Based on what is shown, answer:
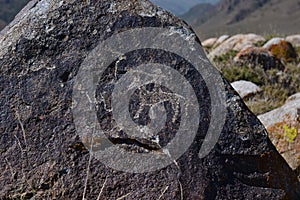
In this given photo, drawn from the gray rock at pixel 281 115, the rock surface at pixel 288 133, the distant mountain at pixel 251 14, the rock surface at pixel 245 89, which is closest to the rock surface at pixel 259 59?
the rock surface at pixel 245 89

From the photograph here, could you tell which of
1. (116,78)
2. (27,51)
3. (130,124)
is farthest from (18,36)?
(130,124)

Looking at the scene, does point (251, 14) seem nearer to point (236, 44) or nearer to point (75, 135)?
point (236, 44)

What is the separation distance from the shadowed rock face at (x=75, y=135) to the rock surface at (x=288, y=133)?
115 centimetres

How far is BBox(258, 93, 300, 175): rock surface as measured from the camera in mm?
4172

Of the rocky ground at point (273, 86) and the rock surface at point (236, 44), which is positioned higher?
the rocky ground at point (273, 86)

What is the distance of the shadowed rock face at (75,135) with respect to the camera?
2688 mm

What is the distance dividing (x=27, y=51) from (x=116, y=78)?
0.53 m

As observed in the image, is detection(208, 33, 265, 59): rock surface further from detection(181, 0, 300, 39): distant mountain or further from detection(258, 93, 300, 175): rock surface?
detection(181, 0, 300, 39): distant mountain

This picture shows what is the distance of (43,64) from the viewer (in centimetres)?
286

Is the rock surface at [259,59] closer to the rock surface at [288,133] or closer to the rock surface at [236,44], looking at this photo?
the rock surface at [236,44]

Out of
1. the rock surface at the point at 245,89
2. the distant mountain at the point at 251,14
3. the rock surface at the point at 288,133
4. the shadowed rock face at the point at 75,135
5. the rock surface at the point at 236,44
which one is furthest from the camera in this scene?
the distant mountain at the point at 251,14

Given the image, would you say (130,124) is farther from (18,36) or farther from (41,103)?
(18,36)

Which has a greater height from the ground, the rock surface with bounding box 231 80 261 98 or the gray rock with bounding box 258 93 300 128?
the gray rock with bounding box 258 93 300 128

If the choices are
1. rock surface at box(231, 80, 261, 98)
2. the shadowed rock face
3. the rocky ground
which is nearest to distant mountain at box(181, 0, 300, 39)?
the rocky ground
